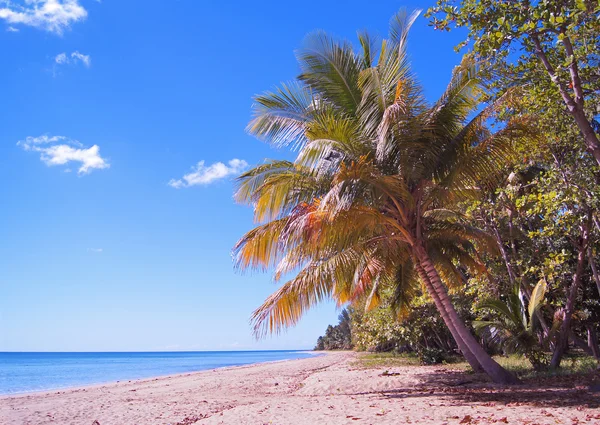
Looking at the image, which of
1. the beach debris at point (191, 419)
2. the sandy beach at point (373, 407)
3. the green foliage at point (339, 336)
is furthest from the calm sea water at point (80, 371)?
the beach debris at point (191, 419)

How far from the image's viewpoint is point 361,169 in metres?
8.51

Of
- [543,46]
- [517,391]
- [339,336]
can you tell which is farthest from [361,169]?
[339,336]

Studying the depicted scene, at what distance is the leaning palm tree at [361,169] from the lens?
29.0 feet

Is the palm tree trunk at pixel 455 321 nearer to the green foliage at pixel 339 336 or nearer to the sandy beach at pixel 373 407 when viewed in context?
the sandy beach at pixel 373 407

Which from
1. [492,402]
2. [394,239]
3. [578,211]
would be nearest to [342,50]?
[394,239]

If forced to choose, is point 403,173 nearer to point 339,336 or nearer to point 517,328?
point 517,328

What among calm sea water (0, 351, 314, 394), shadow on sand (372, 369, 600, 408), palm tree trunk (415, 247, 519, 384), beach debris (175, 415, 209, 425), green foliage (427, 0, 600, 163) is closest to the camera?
green foliage (427, 0, 600, 163)

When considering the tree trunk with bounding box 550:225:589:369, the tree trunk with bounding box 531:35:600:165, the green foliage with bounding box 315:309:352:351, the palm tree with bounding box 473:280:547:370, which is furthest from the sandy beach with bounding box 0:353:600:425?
the green foliage with bounding box 315:309:352:351

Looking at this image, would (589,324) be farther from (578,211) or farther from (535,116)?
(535,116)

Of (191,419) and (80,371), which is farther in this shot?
(80,371)

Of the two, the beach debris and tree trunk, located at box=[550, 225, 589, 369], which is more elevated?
tree trunk, located at box=[550, 225, 589, 369]

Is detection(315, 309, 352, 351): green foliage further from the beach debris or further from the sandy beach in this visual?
the beach debris

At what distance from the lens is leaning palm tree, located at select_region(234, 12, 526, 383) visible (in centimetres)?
884

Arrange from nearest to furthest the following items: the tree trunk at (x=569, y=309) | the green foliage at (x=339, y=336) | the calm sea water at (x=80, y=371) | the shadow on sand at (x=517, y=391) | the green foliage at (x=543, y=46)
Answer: the green foliage at (x=543, y=46), the shadow on sand at (x=517, y=391), the tree trunk at (x=569, y=309), the calm sea water at (x=80, y=371), the green foliage at (x=339, y=336)
